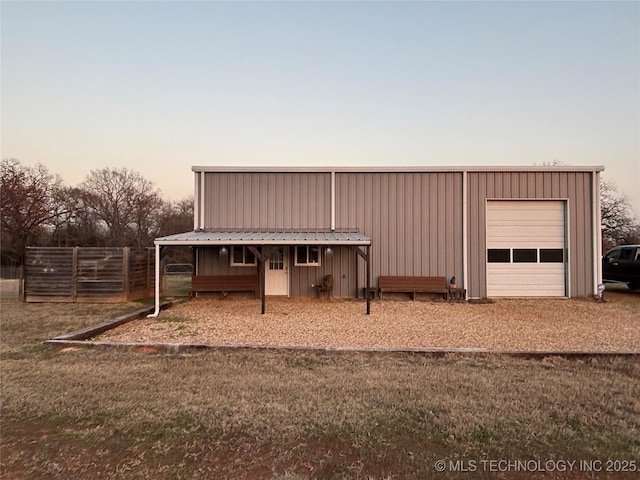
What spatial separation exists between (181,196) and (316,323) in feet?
109

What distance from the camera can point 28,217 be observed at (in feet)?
90.0

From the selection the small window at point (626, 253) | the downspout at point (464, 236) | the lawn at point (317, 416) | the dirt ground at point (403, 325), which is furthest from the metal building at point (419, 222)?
the lawn at point (317, 416)

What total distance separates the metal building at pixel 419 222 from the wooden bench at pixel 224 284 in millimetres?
338

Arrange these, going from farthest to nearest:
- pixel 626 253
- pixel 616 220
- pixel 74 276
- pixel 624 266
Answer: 1. pixel 616 220
2. pixel 626 253
3. pixel 624 266
4. pixel 74 276

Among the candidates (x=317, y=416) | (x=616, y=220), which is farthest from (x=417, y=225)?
(x=616, y=220)

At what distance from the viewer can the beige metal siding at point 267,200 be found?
11.5m

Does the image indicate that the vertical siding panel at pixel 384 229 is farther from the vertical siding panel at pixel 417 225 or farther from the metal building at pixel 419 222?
the vertical siding panel at pixel 417 225

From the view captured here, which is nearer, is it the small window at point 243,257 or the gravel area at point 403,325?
the gravel area at point 403,325

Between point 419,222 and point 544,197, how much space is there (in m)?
4.09

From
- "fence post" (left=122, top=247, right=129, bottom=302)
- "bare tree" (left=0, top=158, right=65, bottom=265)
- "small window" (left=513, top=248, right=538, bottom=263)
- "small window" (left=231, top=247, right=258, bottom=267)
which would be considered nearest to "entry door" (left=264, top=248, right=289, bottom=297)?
"small window" (left=231, top=247, right=258, bottom=267)

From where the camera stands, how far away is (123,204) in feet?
112

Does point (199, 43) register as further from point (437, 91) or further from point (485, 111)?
point (485, 111)

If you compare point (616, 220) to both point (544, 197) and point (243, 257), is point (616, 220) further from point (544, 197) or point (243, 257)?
point (243, 257)

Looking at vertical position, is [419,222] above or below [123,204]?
below
